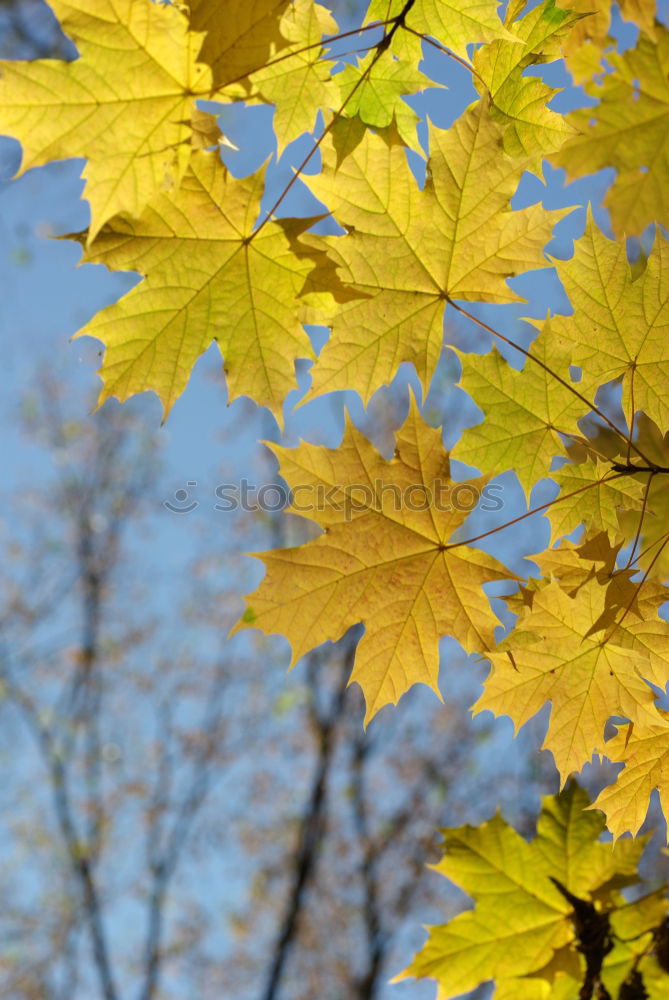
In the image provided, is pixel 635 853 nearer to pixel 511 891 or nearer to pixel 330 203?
pixel 511 891

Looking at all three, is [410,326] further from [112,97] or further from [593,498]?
[112,97]

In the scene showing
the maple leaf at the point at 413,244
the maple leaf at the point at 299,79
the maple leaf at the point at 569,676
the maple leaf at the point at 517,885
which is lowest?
the maple leaf at the point at 517,885

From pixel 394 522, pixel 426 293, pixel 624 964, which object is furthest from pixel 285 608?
pixel 624 964

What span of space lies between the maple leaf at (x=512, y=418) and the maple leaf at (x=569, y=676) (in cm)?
31

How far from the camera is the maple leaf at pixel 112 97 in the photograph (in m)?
1.29

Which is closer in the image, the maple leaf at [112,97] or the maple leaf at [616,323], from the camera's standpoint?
the maple leaf at [112,97]

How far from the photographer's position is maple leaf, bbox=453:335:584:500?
179 cm

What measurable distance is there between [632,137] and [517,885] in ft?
6.41

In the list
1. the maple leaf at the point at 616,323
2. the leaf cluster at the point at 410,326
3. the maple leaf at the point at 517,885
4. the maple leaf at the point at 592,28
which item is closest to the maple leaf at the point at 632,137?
the maple leaf at the point at 592,28

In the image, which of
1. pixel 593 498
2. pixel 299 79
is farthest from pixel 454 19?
pixel 593 498

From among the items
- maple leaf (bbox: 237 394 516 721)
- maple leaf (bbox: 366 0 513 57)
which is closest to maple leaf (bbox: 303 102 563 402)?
maple leaf (bbox: 237 394 516 721)

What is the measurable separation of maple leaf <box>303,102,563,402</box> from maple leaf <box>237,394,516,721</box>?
0.49 ft

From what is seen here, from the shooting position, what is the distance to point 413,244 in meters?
1.59

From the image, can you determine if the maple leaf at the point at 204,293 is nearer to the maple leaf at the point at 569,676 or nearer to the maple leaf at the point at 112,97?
the maple leaf at the point at 112,97
